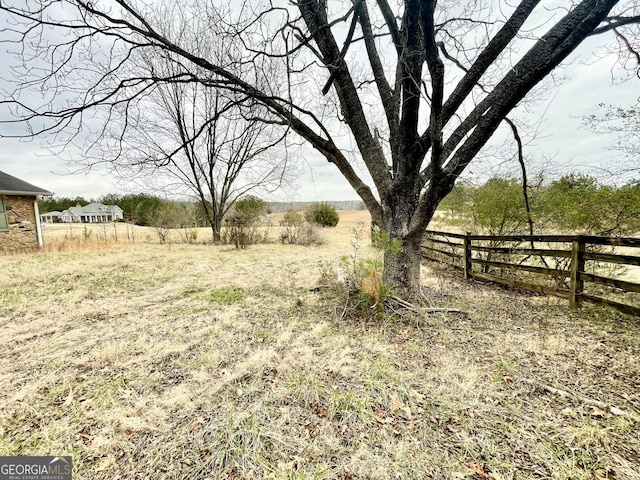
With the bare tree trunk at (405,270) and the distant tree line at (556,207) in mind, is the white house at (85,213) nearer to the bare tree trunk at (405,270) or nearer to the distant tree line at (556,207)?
the bare tree trunk at (405,270)

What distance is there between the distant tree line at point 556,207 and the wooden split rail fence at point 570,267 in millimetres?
326

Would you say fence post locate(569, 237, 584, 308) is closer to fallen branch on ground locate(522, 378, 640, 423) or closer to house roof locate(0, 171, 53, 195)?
fallen branch on ground locate(522, 378, 640, 423)

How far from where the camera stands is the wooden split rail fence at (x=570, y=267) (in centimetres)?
302

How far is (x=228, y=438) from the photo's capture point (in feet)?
5.15

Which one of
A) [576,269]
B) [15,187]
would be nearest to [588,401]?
[576,269]

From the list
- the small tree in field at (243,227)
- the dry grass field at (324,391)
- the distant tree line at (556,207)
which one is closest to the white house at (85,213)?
the small tree in field at (243,227)

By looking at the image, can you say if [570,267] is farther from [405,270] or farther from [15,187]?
[15,187]

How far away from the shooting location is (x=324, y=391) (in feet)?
6.53

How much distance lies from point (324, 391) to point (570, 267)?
12.4 ft

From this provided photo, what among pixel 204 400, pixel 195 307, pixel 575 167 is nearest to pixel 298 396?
pixel 204 400

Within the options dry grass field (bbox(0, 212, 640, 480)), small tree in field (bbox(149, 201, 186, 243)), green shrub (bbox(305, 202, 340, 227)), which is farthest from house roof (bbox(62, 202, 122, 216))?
dry grass field (bbox(0, 212, 640, 480))

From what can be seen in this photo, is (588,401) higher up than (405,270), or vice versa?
(405,270)

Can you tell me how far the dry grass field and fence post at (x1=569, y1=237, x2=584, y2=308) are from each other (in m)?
0.17

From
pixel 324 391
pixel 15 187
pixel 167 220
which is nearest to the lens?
pixel 324 391
